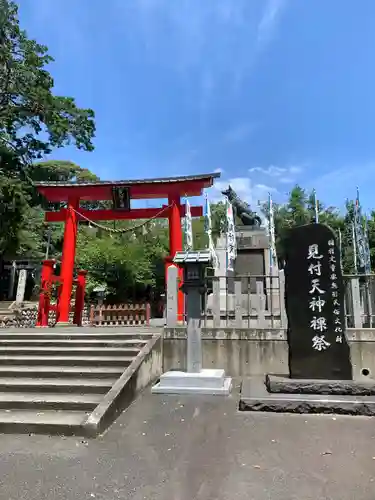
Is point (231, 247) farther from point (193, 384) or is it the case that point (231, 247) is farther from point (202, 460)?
point (202, 460)

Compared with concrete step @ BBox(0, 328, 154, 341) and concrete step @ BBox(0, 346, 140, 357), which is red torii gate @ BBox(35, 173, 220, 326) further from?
concrete step @ BBox(0, 346, 140, 357)

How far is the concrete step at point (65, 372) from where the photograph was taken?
6043mm

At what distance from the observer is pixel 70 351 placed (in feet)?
22.6

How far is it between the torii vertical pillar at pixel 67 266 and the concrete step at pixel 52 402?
6665 millimetres

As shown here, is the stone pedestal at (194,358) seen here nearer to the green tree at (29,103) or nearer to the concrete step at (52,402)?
the concrete step at (52,402)

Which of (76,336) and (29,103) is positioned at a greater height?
(29,103)

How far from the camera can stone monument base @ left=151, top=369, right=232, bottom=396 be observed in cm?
620

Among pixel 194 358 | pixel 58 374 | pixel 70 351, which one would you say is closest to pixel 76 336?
pixel 70 351

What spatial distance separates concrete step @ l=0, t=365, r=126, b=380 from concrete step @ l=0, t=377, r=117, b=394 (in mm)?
100

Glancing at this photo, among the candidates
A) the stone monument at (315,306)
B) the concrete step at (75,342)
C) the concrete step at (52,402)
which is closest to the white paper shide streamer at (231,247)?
the concrete step at (75,342)

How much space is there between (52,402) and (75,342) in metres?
2.11

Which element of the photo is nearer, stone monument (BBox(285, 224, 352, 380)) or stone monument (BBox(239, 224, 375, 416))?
stone monument (BBox(239, 224, 375, 416))

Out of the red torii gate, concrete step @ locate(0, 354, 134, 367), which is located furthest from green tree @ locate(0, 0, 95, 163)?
concrete step @ locate(0, 354, 134, 367)

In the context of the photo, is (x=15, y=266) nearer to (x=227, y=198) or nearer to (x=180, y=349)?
(x=227, y=198)
